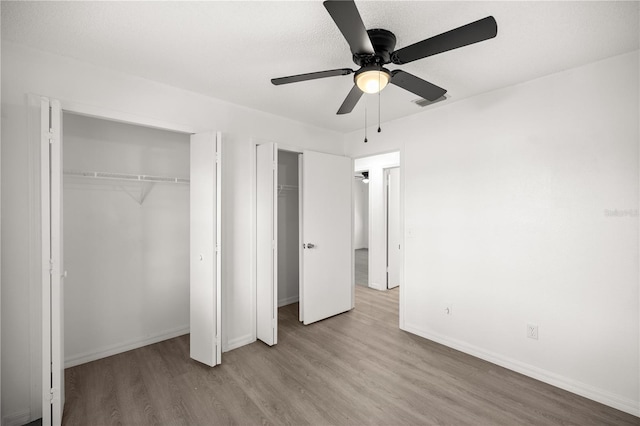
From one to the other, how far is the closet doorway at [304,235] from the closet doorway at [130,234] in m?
0.60

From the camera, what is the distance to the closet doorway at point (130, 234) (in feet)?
8.65

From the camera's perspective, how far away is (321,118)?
3.50 m

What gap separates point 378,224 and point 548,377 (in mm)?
3107

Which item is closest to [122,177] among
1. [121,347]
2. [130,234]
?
[130,234]

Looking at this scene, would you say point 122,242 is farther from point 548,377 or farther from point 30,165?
point 548,377

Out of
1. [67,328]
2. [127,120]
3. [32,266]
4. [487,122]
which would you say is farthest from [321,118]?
[67,328]

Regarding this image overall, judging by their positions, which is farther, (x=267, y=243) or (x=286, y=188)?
(x=286, y=188)

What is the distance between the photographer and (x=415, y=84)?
1.84 meters

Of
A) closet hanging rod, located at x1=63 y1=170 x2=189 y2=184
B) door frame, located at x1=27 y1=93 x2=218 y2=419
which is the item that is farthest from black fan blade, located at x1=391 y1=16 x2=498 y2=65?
closet hanging rod, located at x1=63 y1=170 x2=189 y2=184

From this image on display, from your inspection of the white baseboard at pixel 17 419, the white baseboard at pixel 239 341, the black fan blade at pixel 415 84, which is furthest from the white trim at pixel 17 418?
the black fan blade at pixel 415 84

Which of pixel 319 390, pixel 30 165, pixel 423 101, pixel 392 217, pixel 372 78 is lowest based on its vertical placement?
pixel 319 390

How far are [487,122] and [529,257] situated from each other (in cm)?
128

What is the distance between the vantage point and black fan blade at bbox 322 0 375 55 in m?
1.17

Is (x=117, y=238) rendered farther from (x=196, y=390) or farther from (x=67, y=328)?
(x=196, y=390)
